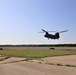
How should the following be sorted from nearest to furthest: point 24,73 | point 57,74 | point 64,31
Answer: point 57,74 < point 24,73 < point 64,31

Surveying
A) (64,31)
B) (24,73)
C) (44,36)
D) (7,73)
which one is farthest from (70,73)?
(64,31)

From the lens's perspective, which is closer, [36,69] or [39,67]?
[36,69]

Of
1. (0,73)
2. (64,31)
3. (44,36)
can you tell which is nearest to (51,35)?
(44,36)

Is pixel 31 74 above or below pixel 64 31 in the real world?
below

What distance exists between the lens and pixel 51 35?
80.3 m

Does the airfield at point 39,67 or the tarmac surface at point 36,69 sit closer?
the tarmac surface at point 36,69

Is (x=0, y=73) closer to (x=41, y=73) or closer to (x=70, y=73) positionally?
(x=41, y=73)

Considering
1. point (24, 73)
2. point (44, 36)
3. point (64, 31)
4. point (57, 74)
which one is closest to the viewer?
point (57, 74)

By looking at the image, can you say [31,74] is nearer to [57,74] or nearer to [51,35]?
[57,74]

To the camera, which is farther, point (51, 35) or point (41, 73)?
point (51, 35)

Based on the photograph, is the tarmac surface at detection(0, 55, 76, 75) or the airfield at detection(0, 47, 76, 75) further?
the airfield at detection(0, 47, 76, 75)

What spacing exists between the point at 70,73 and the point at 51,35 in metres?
62.9

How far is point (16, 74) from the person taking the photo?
60.3 ft

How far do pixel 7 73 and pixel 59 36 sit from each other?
63416mm
